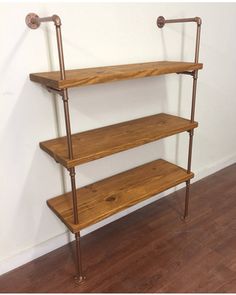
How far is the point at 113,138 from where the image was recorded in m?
1.47

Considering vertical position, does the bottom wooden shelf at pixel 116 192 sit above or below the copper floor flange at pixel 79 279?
above

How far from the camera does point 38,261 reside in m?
1.59

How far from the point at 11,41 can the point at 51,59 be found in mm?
190

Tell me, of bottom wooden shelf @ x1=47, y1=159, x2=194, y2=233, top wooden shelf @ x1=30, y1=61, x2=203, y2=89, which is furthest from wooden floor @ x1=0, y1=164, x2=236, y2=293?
top wooden shelf @ x1=30, y1=61, x2=203, y2=89

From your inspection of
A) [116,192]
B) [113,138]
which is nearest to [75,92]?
[113,138]

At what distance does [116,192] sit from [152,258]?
1.33 ft

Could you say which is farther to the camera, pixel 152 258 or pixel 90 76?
pixel 152 258

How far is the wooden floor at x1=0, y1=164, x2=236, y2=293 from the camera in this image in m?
1.42

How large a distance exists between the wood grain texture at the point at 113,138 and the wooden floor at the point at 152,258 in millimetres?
631

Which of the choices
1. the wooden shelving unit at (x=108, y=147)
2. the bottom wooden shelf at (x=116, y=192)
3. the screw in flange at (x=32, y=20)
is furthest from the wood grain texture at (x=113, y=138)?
the screw in flange at (x=32, y=20)

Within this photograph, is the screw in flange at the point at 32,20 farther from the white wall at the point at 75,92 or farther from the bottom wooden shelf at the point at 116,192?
the bottom wooden shelf at the point at 116,192

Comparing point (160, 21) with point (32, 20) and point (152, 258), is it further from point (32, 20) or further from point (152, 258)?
point (152, 258)

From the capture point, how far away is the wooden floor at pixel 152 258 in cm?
142

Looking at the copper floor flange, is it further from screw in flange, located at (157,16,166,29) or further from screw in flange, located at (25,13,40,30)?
screw in flange, located at (157,16,166,29)
